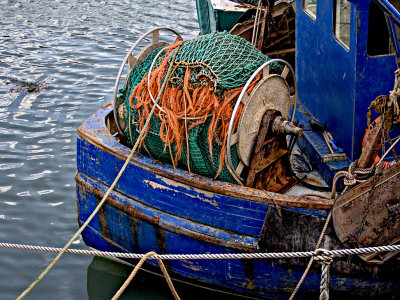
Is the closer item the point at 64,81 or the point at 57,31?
the point at 64,81

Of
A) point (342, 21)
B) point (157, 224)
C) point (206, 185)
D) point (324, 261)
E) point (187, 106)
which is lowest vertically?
point (157, 224)

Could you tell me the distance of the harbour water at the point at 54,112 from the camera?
561 cm

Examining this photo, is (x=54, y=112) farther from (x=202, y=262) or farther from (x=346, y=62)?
(x=346, y=62)

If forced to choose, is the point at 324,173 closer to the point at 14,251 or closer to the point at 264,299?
the point at 264,299

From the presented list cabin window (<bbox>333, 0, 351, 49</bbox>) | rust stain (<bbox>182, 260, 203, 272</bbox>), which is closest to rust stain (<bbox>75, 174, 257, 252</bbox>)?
rust stain (<bbox>182, 260, 203, 272</bbox>)

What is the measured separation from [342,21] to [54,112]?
5.58m

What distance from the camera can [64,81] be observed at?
400 inches

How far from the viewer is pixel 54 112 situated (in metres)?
8.92

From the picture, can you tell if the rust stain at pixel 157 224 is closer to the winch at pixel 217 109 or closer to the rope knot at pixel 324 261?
the winch at pixel 217 109

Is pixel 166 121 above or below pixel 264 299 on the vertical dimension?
above

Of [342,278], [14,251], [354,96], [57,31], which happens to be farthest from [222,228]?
[57,31]

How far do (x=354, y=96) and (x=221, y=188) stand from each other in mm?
1608

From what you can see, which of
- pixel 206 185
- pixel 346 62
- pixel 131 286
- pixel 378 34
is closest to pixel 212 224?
pixel 206 185

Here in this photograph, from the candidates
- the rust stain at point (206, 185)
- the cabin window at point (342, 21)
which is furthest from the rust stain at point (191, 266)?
the cabin window at point (342, 21)
